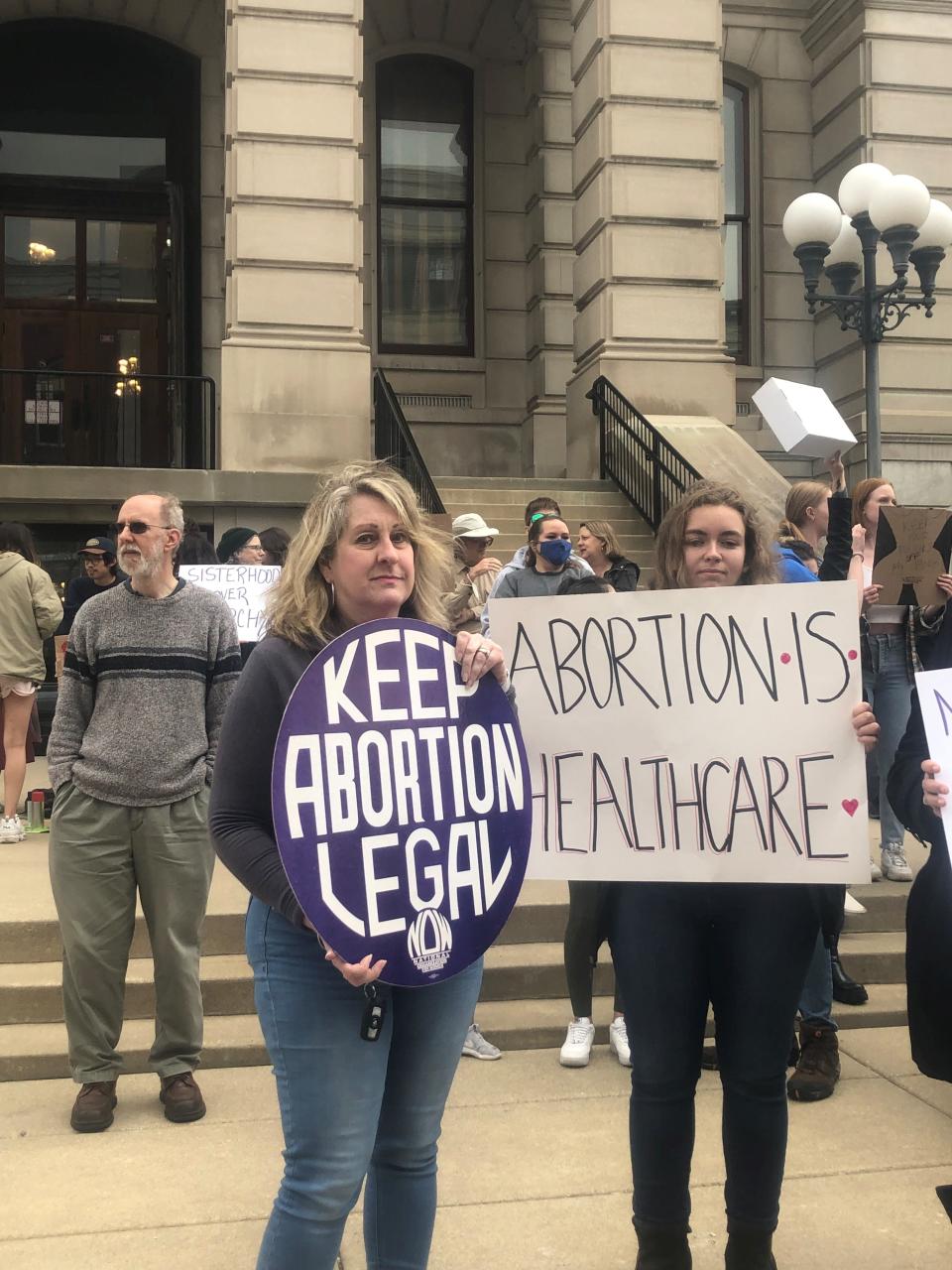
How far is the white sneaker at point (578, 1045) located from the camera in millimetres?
5219

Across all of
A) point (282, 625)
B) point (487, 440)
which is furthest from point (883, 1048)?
point (487, 440)

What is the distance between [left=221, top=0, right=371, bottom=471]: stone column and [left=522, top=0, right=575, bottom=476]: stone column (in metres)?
4.32

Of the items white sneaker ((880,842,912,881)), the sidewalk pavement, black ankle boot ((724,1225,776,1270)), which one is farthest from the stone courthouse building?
black ankle boot ((724,1225,776,1270))

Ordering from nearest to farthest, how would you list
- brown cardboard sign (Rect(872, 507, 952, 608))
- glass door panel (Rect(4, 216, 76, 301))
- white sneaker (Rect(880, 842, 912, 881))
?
brown cardboard sign (Rect(872, 507, 952, 608)) < white sneaker (Rect(880, 842, 912, 881)) < glass door panel (Rect(4, 216, 76, 301))

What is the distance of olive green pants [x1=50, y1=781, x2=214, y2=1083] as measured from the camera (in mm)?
4648

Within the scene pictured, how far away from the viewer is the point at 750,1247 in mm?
3098

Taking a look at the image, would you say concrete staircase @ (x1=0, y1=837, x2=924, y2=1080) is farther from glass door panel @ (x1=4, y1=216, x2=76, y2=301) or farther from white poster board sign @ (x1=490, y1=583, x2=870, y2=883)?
glass door panel @ (x1=4, y1=216, x2=76, y2=301)

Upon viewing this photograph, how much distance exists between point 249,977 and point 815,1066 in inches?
91.9

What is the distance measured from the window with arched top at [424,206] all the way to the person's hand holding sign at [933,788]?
52.6 feet

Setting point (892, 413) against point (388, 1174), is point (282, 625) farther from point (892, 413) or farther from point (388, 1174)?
point (892, 413)

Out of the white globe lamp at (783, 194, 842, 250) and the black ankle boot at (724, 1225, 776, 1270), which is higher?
the white globe lamp at (783, 194, 842, 250)

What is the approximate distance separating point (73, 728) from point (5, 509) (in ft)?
28.7

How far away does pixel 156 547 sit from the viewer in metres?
4.70

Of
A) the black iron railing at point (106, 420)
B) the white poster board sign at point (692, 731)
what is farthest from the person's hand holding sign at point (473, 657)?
the black iron railing at point (106, 420)
